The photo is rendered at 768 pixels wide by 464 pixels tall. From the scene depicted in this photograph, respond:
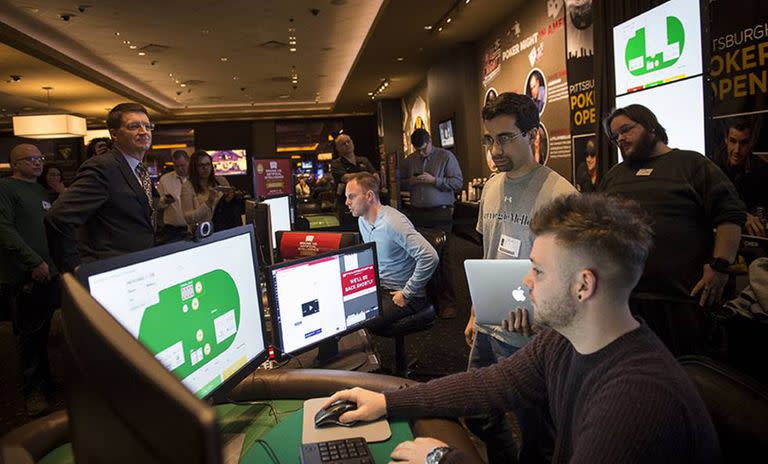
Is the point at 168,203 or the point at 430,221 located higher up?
the point at 168,203

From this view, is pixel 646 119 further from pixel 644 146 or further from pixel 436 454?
pixel 436 454

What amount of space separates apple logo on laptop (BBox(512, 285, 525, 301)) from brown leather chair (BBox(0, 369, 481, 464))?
56 centimetres

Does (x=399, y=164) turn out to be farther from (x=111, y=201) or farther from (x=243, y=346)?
(x=243, y=346)

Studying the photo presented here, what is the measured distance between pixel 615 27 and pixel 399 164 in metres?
3.46

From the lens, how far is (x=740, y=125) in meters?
2.64

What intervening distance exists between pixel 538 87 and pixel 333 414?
5583mm

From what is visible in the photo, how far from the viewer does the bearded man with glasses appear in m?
2.44

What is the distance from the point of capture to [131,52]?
933cm

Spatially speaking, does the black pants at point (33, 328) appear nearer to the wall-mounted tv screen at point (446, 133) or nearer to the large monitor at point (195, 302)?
the large monitor at point (195, 302)

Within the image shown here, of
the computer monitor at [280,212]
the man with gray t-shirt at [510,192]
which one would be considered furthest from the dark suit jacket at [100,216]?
the man with gray t-shirt at [510,192]

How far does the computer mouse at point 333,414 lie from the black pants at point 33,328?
115 inches

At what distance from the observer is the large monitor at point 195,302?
1.09m

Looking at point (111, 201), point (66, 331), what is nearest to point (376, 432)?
point (66, 331)

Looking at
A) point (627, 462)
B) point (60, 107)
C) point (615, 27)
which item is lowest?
point (627, 462)
